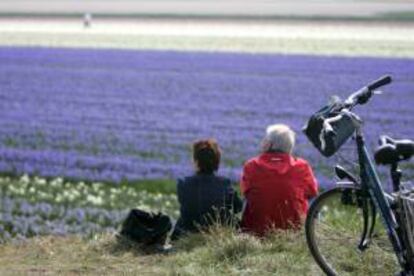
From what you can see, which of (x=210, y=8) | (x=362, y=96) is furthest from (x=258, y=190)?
(x=210, y=8)

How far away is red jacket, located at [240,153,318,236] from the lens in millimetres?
7184

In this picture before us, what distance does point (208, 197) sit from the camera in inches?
296

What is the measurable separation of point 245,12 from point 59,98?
2142 inches

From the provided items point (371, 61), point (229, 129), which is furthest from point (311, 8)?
point (229, 129)

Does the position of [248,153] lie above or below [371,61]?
below

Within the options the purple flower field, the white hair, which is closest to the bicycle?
the white hair

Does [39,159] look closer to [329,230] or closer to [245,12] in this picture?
[329,230]

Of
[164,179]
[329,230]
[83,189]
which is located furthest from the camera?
[164,179]

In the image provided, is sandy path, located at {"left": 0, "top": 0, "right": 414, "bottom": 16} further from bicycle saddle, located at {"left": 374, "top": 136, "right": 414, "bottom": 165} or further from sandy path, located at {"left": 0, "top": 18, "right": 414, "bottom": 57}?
bicycle saddle, located at {"left": 374, "top": 136, "right": 414, "bottom": 165}

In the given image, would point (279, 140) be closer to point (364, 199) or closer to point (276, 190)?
point (276, 190)

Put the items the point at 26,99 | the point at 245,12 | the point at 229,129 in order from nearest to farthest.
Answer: the point at 229,129
the point at 26,99
the point at 245,12

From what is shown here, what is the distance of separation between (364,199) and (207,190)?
196 centimetres

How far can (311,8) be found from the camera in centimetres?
8438

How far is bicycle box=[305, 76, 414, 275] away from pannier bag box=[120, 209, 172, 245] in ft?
5.49
